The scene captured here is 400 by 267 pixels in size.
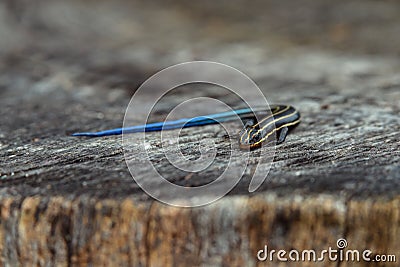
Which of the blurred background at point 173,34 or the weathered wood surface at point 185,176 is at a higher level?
the blurred background at point 173,34

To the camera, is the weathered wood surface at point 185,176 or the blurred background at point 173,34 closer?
the weathered wood surface at point 185,176

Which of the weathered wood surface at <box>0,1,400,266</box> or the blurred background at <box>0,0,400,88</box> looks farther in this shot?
the blurred background at <box>0,0,400,88</box>

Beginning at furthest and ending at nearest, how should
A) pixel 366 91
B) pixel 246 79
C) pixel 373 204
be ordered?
pixel 246 79, pixel 366 91, pixel 373 204

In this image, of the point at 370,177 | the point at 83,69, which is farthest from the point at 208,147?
the point at 83,69

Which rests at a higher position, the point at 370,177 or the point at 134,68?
the point at 134,68

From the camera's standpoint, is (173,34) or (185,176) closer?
(185,176)

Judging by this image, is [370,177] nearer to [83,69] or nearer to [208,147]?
[208,147]

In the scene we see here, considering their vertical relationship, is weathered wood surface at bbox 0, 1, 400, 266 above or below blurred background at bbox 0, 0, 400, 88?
below

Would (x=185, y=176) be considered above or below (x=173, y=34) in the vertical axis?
below
